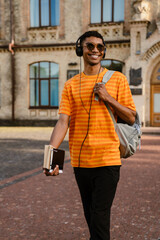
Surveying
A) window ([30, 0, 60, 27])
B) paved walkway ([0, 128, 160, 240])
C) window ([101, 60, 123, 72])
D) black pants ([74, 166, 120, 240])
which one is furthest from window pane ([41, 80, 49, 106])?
black pants ([74, 166, 120, 240])

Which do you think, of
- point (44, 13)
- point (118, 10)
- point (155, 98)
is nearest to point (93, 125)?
point (155, 98)

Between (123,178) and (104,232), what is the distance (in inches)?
159

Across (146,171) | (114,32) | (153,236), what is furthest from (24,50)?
(153,236)

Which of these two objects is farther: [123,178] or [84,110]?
[123,178]

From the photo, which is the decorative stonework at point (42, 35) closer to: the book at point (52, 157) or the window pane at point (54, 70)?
the window pane at point (54, 70)

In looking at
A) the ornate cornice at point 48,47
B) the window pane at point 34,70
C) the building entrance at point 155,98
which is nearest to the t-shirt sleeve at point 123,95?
the building entrance at point 155,98

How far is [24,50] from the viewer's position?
74.1 ft

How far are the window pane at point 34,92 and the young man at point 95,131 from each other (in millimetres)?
20096

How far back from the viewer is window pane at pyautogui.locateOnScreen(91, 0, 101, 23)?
2142cm

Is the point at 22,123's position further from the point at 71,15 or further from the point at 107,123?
the point at 107,123

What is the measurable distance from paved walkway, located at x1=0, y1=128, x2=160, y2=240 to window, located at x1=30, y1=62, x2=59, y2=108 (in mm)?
14578

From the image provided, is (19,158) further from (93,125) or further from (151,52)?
(151,52)

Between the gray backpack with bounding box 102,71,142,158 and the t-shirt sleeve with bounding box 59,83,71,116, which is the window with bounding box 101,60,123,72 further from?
the gray backpack with bounding box 102,71,142,158

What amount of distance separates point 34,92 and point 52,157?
807 inches
